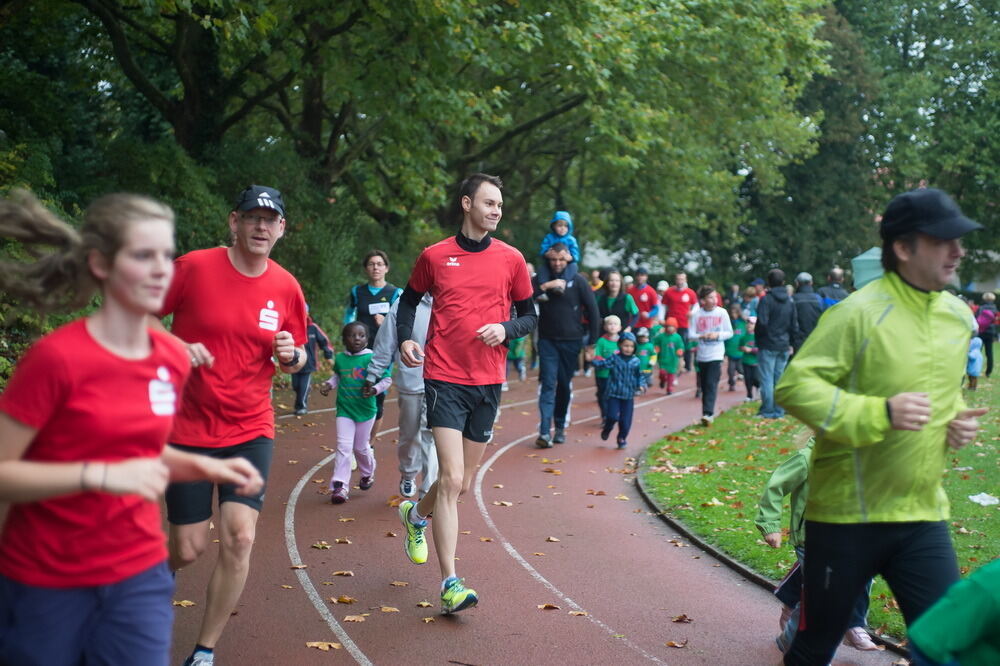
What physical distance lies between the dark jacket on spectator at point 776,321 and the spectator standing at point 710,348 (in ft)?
3.45

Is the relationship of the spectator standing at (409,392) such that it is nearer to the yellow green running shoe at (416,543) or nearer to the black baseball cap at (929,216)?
the yellow green running shoe at (416,543)

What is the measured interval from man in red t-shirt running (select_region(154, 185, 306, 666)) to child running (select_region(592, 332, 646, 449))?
29.2 feet

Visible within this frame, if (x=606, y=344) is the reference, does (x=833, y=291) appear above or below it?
above

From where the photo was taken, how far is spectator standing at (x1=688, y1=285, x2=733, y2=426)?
16344mm

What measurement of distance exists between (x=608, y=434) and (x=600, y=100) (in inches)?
541

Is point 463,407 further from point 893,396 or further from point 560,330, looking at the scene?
point 560,330

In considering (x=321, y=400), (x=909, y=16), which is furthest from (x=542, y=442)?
(x=909, y=16)

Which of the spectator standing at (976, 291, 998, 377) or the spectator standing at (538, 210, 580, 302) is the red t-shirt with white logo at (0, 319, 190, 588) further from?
the spectator standing at (976, 291, 998, 377)

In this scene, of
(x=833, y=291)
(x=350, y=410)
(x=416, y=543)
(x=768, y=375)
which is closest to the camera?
(x=416, y=543)

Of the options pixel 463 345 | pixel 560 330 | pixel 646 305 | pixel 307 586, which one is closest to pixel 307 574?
pixel 307 586

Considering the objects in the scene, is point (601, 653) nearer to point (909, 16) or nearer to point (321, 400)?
point (321, 400)

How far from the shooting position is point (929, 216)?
3.97 metres

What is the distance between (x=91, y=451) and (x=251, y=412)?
7.11 ft

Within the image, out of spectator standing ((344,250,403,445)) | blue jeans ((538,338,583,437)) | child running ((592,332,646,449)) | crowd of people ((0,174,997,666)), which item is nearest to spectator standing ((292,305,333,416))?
spectator standing ((344,250,403,445))
